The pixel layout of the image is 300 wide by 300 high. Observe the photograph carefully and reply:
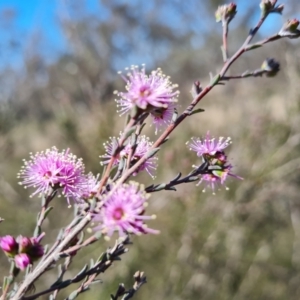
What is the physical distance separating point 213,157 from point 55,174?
36 cm

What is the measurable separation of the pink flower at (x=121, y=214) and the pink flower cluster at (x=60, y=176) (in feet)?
0.36

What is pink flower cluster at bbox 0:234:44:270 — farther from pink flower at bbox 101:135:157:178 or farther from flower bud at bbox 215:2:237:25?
flower bud at bbox 215:2:237:25

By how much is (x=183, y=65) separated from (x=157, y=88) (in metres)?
17.5

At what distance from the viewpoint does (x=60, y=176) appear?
1.05 m

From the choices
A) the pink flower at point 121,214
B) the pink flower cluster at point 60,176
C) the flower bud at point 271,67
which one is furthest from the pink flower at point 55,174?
the flower bud at point 271,67

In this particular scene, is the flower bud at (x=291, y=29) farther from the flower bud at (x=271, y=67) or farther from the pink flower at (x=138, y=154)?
the pink flower at (x=138, y=154)

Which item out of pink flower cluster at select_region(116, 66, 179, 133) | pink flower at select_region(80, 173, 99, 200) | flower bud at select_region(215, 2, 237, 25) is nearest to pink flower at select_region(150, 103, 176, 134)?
pink flower cluster at select_region(116, 66, 179, 133)

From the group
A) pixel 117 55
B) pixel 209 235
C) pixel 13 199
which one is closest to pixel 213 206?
pixel 209 235

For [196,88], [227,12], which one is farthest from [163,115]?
[227,12]

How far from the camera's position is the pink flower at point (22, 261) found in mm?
810

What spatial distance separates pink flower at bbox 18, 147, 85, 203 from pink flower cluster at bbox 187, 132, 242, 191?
0.88 ft

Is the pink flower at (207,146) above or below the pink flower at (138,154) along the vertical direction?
above

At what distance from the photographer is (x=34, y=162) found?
45.0 inches

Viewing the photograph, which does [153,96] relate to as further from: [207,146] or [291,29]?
[291,29]
